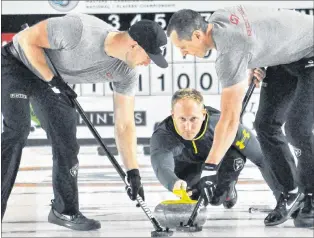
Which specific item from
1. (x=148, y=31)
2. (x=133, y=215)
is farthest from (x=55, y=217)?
(x=148, y=31)

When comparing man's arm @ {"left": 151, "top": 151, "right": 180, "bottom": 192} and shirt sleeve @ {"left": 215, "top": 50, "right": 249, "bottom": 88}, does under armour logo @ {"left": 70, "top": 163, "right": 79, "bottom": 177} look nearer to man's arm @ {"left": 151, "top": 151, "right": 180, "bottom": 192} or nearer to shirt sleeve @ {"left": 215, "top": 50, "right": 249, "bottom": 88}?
man's arm @ {"left": 151, "top": 151, "right": 180, "bottom": 192}

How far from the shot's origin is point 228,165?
354 centimetres

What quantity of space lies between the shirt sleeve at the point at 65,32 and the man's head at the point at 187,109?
1.60 ft

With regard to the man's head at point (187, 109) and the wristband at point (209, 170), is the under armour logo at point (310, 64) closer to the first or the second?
the man's head at point (187, 109)

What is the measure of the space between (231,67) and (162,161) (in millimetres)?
544

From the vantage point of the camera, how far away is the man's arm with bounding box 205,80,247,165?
9.73 feet

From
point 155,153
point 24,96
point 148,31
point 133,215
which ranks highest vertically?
point 148,31

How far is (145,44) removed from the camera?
9.25ft

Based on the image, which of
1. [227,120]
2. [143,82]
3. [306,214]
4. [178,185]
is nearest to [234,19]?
[227,120]

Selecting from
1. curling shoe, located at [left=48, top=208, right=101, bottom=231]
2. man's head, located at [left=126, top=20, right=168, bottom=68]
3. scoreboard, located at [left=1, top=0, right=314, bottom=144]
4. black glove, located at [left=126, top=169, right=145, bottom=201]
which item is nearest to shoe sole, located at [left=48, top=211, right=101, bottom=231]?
curling shoe, located at [left=48, top=208, right=101, bottom=231]

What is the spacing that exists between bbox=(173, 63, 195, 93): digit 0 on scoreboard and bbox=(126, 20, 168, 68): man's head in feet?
5.61

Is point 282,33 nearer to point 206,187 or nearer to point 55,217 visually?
point 206,187

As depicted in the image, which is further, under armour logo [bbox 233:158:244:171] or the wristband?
under armour logo [bbox 233:158:244:171]

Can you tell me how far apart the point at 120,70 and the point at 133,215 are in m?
0.61
